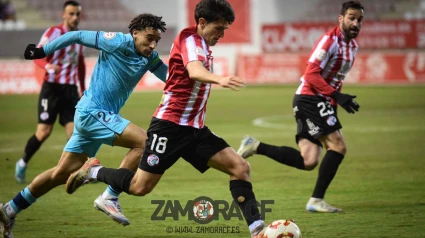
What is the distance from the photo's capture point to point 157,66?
7367 mm

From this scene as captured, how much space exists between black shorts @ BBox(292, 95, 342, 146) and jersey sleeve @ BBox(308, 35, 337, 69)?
441 mm

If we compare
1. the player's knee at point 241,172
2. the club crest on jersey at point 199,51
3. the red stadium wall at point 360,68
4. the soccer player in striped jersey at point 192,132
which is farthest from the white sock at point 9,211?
the red stadium wall at point 360,68

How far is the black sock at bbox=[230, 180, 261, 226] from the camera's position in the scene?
6270 mm

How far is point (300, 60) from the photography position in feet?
109

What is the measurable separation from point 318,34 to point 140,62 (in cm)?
2947

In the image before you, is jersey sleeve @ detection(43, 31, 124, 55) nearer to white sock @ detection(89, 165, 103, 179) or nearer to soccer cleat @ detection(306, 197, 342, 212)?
white sock @ detection(89, 165, 103, 179)

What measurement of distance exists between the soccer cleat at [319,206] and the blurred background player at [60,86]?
4063 millimetres

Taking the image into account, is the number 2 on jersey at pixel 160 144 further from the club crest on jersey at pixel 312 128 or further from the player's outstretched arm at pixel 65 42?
the club crest on jersey at pixel 312 128

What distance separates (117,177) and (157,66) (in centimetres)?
124

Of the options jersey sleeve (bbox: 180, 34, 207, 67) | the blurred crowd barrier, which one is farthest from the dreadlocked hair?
the blurred crowd barrier

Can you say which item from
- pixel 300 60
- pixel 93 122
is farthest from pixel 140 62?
pixel 300 60

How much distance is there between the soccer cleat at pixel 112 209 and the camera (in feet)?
22.7

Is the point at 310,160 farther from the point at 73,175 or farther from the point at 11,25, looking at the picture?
the point at 11,25

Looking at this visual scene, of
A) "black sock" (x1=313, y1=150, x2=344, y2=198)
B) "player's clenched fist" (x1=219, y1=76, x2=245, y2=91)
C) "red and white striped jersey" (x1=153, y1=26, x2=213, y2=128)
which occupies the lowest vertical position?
"black sock" (x1=313, y1=150, x2=344, y2=198)
